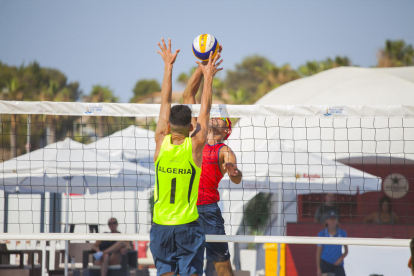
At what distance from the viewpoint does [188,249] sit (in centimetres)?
398

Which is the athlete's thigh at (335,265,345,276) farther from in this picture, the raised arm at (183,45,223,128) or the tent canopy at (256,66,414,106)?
the tent canopy at (256,66,414,106)

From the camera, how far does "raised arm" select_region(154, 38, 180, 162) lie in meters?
4.18

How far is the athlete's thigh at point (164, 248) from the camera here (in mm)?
3986

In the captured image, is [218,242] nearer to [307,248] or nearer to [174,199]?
[174,199]

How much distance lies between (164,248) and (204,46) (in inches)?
87.8

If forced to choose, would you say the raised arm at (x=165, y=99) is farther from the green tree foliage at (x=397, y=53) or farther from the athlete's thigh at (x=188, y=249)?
the green tree foliage at (x=397, y=53)

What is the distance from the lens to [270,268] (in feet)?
26.8

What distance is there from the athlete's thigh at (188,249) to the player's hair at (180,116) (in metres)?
0.87

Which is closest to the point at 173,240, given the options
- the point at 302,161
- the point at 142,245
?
the point at 302,161

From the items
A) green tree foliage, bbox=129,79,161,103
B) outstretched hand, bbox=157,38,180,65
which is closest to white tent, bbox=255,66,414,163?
outstretched hand, bbox=157,38,180,65

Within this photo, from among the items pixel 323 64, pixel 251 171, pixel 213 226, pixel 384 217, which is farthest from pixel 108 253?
pixel 323 64

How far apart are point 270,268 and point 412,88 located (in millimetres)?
10048

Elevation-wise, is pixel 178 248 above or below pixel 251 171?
below

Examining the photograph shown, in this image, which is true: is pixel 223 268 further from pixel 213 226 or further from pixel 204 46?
pixel 204 46
